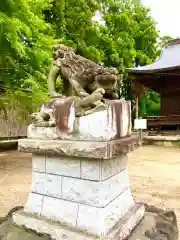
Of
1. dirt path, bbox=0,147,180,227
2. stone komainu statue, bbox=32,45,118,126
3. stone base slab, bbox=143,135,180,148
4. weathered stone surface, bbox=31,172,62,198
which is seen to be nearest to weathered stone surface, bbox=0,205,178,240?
weathered stone surface, bbox=31,172,62,198

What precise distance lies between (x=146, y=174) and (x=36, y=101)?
133 inches

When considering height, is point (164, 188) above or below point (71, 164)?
below

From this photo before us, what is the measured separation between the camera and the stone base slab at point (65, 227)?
7.46 feet

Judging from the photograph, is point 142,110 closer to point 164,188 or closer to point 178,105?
point 178,105

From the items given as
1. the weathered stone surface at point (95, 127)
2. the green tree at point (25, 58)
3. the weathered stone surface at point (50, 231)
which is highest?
the green tree at point (25, 58)

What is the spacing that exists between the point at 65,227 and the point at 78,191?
0.36 meters

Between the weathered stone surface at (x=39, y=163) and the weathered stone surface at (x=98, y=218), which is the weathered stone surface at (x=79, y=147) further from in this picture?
the weathered stone surface at (x=98, y=218)

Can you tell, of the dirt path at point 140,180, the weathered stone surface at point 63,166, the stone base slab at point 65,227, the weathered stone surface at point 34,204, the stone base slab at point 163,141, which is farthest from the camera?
the stone base slab at point 163,141

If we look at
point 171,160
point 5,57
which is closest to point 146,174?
point 171,160

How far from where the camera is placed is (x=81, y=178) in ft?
7.80

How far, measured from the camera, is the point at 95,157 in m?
2.17

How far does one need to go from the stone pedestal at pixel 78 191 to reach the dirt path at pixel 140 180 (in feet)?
5.16

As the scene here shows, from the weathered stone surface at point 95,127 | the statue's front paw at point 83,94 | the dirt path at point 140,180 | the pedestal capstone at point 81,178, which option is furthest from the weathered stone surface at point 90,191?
the dirt path at point 140,180

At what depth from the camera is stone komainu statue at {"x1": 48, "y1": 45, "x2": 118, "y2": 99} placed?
103 inches
